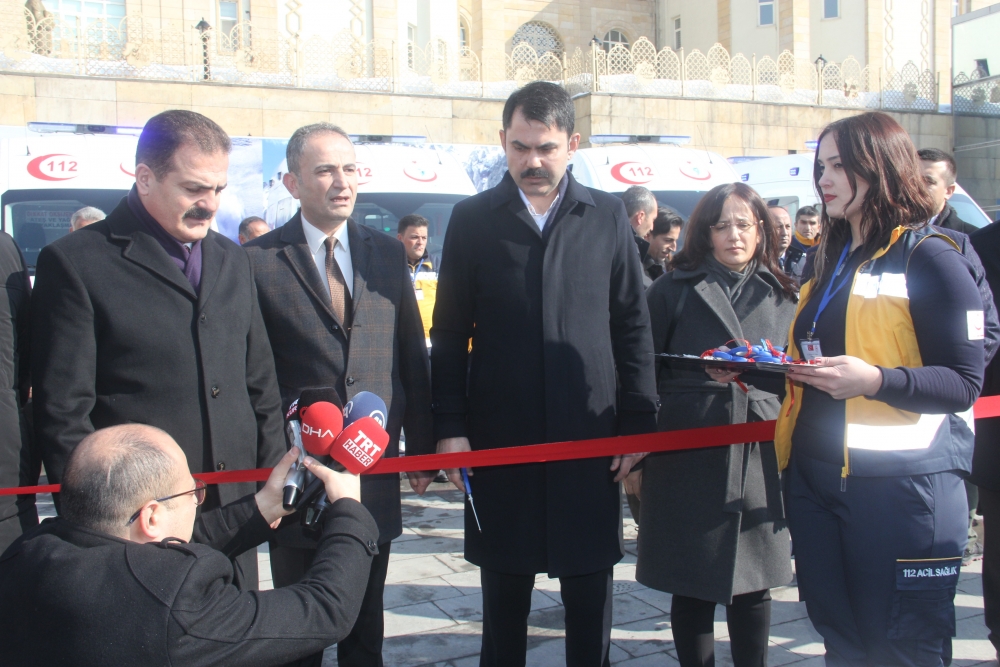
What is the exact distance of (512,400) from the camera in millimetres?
3031

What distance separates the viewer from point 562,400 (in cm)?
300

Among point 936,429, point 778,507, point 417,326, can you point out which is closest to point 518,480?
point 417,326

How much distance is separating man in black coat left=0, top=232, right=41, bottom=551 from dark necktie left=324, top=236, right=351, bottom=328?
3.21 feet

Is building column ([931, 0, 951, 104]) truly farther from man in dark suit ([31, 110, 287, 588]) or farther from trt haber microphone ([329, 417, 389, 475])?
trt haber microphone ([329, 417, 389, 475])

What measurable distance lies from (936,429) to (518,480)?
1.32 m

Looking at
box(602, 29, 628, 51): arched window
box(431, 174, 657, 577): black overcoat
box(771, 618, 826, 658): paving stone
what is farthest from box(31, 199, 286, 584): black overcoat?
box(602, 29, 628, 51): arched window

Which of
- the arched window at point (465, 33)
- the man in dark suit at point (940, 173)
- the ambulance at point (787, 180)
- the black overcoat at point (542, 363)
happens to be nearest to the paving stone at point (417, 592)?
the black overcoat at point (542, 363)

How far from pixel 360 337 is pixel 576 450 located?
85 centimetres

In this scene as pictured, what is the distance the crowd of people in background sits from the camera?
1.90 metres

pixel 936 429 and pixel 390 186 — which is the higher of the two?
pixel 390 186

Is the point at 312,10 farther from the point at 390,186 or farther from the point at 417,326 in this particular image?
the point at 417,326

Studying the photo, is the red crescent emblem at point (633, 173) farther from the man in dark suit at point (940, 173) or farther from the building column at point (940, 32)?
the building column at point (940, 32)

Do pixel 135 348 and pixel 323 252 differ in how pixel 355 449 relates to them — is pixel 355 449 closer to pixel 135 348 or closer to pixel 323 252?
pixel 135 348

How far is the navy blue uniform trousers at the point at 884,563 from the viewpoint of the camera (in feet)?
7.72
